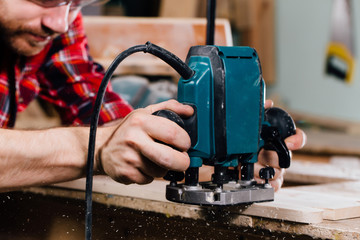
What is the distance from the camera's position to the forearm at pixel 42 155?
1.00 meters

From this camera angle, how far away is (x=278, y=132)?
1054mm

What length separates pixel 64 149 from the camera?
3.36ft

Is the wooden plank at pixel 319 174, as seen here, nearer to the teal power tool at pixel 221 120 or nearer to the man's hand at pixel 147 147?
the teal power tool at pixel 221 120

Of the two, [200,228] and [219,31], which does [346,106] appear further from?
[200,228]

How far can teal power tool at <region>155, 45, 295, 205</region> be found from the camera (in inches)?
37.1

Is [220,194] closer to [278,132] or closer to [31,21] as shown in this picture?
[278,132]

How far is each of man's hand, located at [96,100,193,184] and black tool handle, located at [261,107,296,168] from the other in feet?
0.64

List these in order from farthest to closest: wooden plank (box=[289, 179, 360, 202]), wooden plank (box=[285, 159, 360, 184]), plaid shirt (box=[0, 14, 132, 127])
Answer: plaid shirt (box=[0, 14, 132, 127]) < wooden plank (box=[285, 159, 360, 184]) < wooden plank (box=[289, 179, 360, 202])

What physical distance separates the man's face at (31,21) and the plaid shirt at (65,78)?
28 cm

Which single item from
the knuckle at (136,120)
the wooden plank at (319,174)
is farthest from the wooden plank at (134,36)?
the knuckle at (136,120)

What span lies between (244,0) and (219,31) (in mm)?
2500

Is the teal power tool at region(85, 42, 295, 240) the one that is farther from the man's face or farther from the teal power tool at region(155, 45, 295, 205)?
the man's face

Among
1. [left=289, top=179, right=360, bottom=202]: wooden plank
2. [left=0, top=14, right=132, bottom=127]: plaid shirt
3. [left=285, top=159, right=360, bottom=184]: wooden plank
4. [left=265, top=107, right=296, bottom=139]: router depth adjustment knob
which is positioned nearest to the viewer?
[left=265, top=107, right=296, bottom=139]: router depth adjustment knob

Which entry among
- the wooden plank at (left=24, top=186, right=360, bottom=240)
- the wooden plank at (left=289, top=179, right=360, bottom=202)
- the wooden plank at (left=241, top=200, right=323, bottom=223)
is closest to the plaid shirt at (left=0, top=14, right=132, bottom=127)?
the wooden plank at (left=24, top=186, right=360, bottom=240)
